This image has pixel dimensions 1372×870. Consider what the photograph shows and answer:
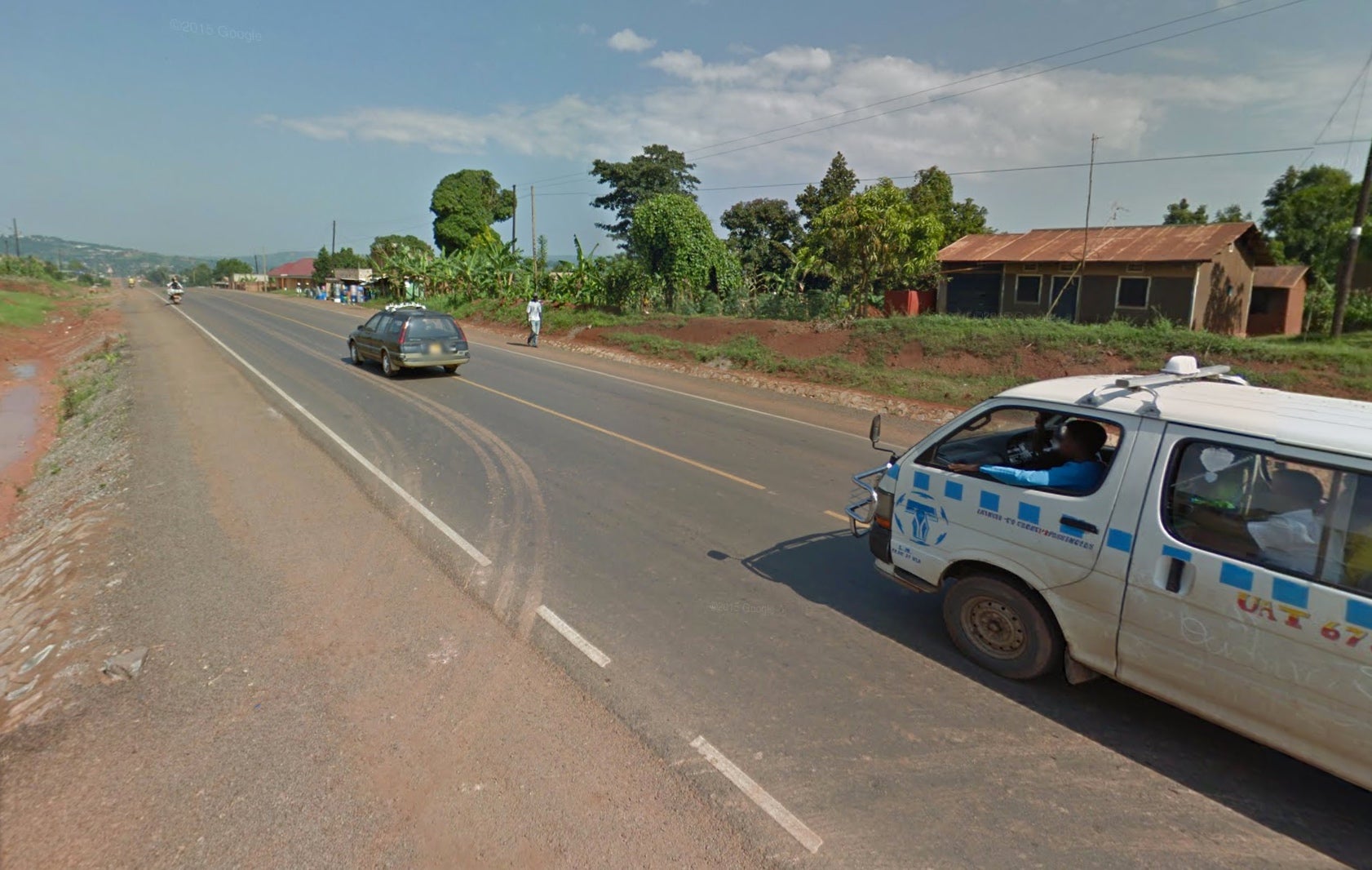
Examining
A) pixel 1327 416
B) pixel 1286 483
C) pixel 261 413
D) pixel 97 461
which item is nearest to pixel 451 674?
pixel 1286 483

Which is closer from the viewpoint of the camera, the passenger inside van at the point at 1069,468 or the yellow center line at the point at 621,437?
the passenger inside van at the point at 1069,468

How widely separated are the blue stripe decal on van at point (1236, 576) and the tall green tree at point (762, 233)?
36.7m

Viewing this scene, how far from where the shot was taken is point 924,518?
472 cm

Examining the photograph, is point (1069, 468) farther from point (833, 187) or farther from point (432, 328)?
point (833, 187)

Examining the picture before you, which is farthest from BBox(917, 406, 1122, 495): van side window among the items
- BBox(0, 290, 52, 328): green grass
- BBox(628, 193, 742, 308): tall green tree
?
BBox(0, 290, 52, 328): green grass

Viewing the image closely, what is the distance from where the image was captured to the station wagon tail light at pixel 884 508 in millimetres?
4961

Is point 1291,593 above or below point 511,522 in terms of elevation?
above

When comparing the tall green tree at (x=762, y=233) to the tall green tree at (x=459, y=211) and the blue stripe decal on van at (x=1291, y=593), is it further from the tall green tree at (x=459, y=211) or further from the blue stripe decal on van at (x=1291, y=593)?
the blue stripe decal on van at (x=1291, y=593)

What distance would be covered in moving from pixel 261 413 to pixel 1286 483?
13.6 m

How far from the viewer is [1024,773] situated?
142 inches

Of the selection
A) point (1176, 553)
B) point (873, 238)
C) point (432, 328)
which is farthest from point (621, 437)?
point (873, 238)

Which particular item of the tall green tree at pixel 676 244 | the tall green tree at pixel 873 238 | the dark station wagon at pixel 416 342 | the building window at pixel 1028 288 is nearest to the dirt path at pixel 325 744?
the dark station wagon at pixel 416 342

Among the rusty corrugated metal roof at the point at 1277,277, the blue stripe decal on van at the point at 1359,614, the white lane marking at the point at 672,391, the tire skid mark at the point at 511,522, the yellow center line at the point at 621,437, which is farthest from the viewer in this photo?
the rusty corrugated metal roof at the point at 1277,277

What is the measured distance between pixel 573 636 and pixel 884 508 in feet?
7.54
